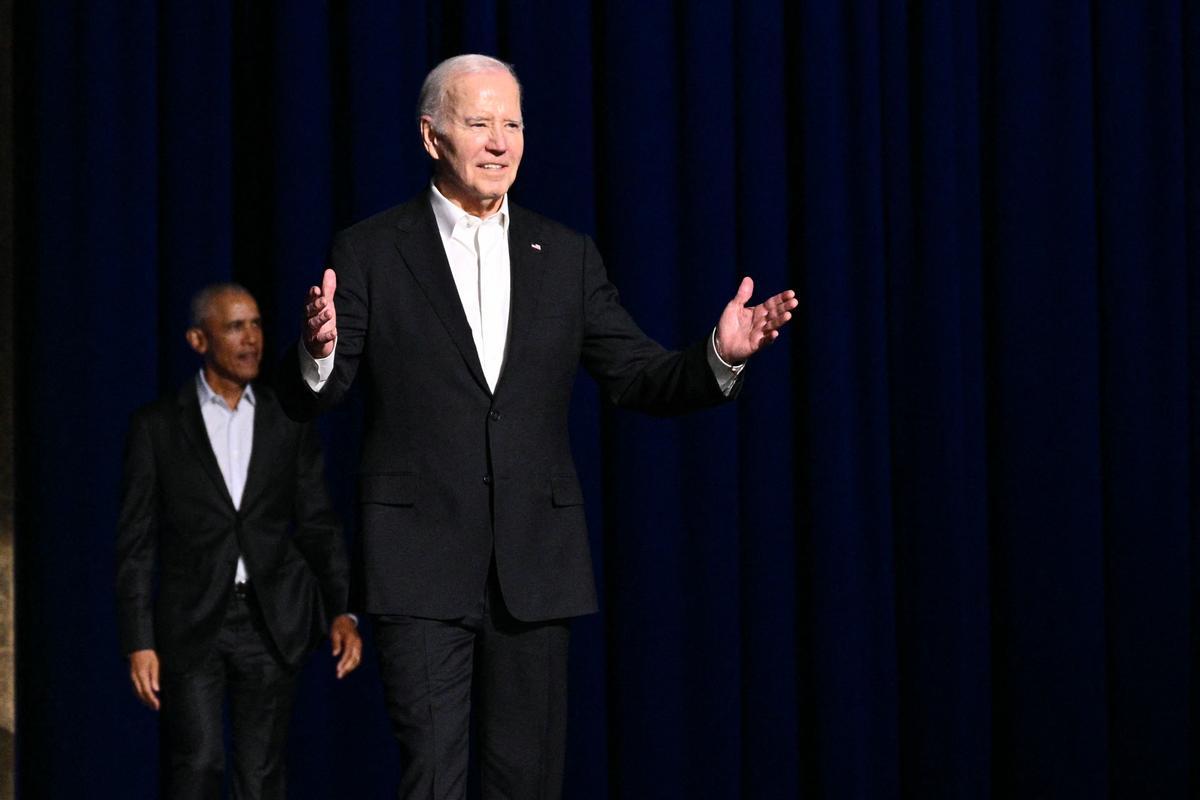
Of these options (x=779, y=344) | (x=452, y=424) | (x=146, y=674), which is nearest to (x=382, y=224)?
(x=452, y=424)

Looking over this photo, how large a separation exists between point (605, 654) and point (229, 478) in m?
1.04

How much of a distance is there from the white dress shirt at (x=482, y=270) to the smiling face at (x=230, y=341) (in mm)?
946

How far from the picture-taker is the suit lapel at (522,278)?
7.27ft

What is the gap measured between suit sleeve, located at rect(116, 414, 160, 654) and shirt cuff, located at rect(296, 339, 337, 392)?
1.09 meters

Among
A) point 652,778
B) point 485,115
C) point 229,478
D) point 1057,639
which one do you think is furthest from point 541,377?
point 1057,639

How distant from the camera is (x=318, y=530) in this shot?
3.14 metres

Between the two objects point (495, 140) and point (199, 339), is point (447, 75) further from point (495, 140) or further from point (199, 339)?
point (199, 339)

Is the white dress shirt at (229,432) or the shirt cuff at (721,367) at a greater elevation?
the shirt cuff at (721,367)

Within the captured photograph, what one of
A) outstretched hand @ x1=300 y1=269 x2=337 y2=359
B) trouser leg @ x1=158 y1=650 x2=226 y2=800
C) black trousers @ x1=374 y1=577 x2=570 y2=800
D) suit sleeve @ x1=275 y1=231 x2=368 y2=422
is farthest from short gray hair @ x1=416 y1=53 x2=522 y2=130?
trouser leg @ x1=158 y1=650 x2=226 y2=800

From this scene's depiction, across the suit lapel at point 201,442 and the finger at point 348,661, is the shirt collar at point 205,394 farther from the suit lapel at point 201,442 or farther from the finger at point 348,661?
A: the finger at point 348,661

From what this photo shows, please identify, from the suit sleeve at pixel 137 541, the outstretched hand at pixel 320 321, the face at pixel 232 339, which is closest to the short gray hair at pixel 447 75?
the outstretched hand at pixel 320 321

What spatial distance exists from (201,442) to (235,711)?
1.79ft

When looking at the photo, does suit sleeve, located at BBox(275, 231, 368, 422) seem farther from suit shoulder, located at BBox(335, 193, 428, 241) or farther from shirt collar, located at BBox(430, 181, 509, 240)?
shirt collar, located at BBox(430, 181, 509, 240)

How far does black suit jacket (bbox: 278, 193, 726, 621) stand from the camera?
215cm
